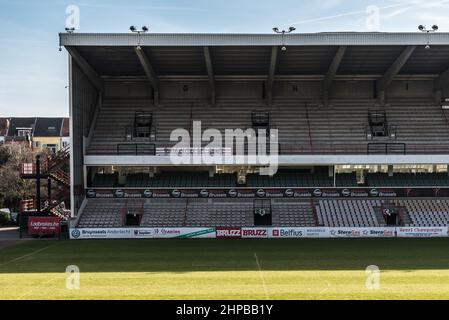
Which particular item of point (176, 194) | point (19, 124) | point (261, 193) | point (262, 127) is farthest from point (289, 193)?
point (19, 124)

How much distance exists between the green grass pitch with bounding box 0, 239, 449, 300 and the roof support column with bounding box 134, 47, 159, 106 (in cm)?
1308

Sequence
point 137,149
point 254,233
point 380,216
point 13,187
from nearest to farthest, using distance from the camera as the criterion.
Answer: point 254,233 < point 380,216 < point 137,149 < point 13,187

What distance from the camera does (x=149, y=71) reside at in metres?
38.9

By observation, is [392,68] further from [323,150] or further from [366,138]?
[323,150]

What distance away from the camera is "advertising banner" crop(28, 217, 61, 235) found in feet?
112

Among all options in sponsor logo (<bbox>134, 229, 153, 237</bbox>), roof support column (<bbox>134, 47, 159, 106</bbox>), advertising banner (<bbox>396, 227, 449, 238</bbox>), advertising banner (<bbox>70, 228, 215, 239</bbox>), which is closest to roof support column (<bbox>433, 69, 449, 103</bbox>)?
advertising banner (<bbox>396, 227, 449, 238</bbox>)

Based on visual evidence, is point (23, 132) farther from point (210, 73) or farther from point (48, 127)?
point (210, 73)

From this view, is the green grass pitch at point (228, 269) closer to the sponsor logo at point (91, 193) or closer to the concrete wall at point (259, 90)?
the sponsor logo at point (91, 193)

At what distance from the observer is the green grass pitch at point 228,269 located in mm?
15883

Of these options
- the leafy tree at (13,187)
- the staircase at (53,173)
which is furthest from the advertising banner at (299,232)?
the leafy tree at (13,187)

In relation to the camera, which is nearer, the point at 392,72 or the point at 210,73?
the point at 210,73

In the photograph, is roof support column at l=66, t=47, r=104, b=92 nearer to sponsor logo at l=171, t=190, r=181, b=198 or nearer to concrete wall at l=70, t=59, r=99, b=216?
concrete wall at l=70, t=59, r=99, b=216

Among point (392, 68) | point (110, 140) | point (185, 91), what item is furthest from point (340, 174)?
point (110, 140)

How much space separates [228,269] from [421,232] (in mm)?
17366
